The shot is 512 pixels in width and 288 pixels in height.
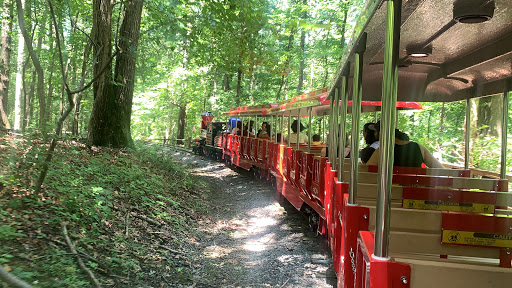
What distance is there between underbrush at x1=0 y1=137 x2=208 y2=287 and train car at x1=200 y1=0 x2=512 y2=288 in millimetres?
2467

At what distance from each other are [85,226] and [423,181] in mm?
4112

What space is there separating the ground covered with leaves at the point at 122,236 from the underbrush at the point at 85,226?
14 mm

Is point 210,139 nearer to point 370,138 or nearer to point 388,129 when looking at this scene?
point 370,138

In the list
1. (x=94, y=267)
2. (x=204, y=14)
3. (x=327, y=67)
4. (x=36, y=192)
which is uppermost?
(x=327, y=67)

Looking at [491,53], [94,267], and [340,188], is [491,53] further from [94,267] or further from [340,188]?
[94,267]

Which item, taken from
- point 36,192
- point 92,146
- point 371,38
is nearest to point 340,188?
point 371,38

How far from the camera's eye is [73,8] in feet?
35.7

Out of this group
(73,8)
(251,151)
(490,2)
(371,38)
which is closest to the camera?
Answer: (490,2)

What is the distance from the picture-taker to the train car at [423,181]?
1796mm

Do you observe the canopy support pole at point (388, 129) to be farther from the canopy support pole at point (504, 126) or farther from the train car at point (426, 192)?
the canopy support pole at point (504, 126)

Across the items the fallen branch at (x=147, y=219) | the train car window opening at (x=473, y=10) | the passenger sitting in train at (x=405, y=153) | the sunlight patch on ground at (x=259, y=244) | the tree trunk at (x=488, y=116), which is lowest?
the sunlight patch on ground at (x=259, y=244)

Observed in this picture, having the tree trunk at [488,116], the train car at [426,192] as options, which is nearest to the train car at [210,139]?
the tree trunk at [488,116]

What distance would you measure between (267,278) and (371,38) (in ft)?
11.5

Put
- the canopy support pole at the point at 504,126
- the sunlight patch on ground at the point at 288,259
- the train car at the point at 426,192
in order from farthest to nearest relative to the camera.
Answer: the sunlight patch on ground at the point at 288,259 → the canopy support pole at the point at 504,126 → the train car at the point at 426,192
